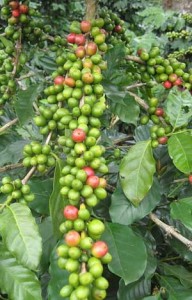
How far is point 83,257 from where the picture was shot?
740 mm

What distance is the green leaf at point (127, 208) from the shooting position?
3.53 ft

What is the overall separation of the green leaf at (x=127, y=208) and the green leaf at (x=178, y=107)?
0.66ft

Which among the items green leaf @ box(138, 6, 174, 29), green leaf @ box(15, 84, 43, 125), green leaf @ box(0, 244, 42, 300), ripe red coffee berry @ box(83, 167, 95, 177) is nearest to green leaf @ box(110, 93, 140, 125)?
green leaf @ box(15, 84, 43, 125)

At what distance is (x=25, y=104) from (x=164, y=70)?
0.40 metres

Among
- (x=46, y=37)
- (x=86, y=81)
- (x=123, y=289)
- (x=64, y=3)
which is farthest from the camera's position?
(x=64, y=3)

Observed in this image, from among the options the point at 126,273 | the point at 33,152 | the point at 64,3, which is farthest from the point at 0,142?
the point at 64,3

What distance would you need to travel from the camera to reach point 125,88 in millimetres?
1160

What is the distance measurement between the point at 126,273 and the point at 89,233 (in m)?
0.22

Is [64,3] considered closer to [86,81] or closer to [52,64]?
[52,64]

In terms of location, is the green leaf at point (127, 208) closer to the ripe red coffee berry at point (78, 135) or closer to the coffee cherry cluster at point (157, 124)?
the coffee cherry cluster at point (157, 124)

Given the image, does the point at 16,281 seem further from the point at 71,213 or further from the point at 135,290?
the point at 135,290

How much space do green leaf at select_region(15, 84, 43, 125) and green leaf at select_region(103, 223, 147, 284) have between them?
36 cm

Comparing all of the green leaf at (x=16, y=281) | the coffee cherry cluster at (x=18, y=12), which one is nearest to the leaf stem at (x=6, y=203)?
the green leaf at (x=16, y=281)

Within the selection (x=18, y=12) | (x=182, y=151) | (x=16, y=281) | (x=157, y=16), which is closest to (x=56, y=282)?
(x=16, y=281)
